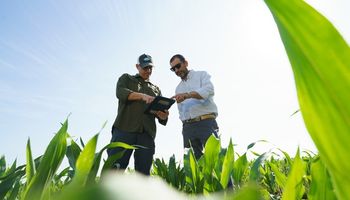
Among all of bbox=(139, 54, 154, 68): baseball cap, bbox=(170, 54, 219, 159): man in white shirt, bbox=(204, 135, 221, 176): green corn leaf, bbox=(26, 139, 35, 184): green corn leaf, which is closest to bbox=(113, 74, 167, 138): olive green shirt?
bbox=(139, 54, 154, 68): baseball cap

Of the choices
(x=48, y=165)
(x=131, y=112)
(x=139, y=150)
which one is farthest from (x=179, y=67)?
(x=48, y=165)

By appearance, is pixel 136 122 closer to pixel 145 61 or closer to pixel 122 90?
pixel 122 90

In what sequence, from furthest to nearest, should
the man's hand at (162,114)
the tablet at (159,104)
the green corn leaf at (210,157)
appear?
the man's hand at (162,114), the tablet at (159,104), the green corn leaf at (210,157)

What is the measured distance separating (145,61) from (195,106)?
67 cm

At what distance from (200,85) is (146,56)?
2.12ft

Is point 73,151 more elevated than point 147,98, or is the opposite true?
point 147,98

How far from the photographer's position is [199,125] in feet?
11.4

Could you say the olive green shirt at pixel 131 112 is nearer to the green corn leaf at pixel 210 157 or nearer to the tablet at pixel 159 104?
the tablet at pixel 159 104

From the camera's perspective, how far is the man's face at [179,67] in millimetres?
3746

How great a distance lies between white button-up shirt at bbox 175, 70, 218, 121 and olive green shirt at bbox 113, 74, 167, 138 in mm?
428

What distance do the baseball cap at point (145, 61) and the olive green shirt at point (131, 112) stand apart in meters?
0.15

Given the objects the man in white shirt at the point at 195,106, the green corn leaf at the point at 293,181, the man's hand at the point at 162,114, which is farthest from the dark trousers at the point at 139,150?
the green corn leaf at the point at 293,181

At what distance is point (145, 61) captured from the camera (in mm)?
3326

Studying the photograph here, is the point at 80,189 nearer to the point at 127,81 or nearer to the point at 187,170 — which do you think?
the point at 187,170
